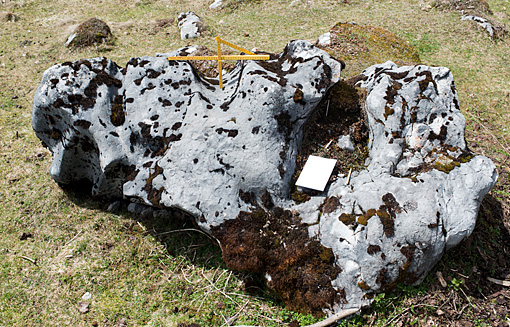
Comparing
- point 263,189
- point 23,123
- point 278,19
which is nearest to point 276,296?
point 263,189

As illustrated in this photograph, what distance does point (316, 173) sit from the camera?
18.1ft

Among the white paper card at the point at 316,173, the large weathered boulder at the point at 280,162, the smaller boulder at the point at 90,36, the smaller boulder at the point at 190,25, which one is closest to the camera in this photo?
the large weathered boulder at the point at 280,162

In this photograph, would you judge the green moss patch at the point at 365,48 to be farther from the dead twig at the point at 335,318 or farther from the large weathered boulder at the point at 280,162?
the dead twig at the point at 335,318

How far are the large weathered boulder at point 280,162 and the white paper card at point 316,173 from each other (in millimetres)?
185

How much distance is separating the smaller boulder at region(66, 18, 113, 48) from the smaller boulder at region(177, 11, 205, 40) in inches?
116

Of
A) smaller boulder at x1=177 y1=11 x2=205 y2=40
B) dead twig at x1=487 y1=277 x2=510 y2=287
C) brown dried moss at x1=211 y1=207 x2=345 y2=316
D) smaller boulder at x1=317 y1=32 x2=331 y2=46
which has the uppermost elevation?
smaller boulder at x1=317 y1=32 x2=331 y2=46

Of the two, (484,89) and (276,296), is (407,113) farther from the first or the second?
(484,89)

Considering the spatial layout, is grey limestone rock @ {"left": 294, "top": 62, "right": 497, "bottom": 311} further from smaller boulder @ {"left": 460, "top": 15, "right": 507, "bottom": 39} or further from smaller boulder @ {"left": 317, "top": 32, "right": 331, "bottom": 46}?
smaller boulder @ {"left": 460, "top": 15, "right": 507, "bottom": 39}

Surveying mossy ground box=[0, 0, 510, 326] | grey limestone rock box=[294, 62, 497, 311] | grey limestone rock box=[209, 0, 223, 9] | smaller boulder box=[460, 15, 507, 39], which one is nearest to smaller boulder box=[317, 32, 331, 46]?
mossy ground box=[0, 0, 510, 326]

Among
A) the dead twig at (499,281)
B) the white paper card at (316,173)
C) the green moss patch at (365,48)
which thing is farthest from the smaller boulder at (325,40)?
the dead twig at (499,281)

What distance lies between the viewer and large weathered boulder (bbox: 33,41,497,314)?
4746mm

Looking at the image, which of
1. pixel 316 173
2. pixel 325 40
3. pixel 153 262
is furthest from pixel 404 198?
pixel 325 40

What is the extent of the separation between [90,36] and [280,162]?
1180 centimetres

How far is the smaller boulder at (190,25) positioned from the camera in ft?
45.1
